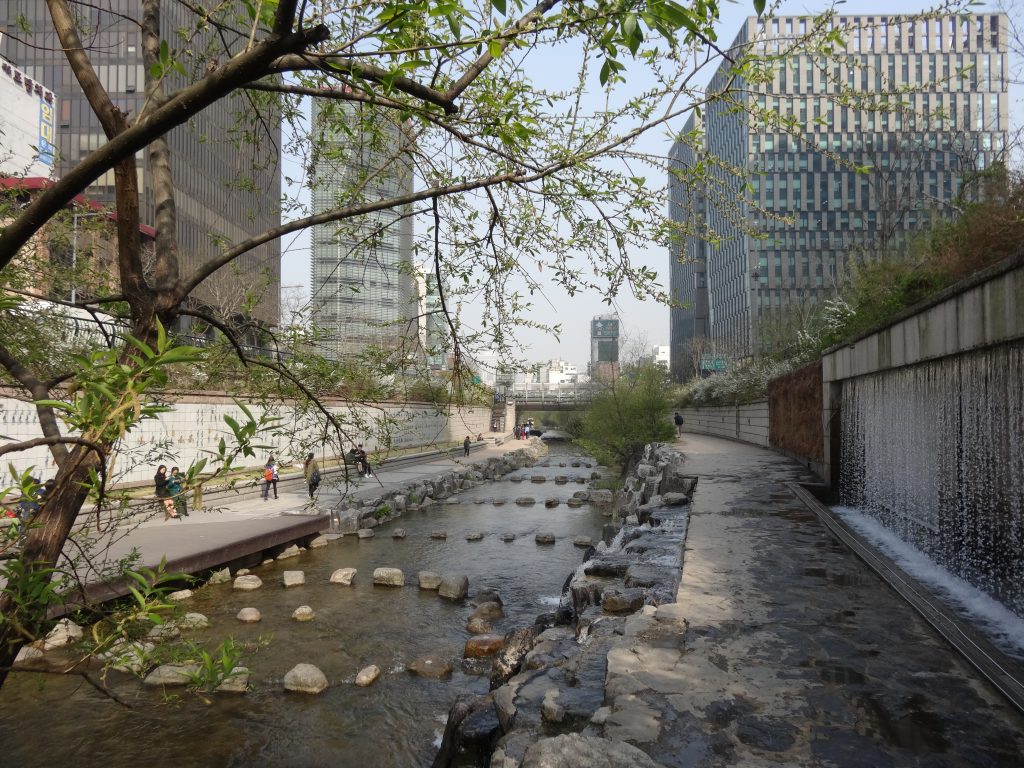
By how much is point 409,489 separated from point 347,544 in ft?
19.6

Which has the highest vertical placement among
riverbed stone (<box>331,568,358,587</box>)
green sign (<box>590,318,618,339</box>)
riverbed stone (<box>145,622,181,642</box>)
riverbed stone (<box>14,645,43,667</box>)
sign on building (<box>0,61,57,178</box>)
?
green sign (<box>590,318,618,339</box>)

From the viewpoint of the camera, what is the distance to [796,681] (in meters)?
→ 4.46

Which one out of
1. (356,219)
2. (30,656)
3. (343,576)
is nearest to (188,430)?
(343,576)

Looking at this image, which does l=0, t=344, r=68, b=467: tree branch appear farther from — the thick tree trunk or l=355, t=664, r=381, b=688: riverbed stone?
l=355, t=664, r=381, b=688: riverbed stone

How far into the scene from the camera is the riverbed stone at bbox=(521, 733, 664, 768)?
349 centimetres

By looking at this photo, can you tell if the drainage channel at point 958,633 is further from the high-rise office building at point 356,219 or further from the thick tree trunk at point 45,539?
the thick tree trunk at point 45,539

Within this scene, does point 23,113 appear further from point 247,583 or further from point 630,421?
point 630,421

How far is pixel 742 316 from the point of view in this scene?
7894cm

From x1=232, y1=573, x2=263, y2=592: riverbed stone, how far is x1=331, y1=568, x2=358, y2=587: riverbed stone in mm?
1326

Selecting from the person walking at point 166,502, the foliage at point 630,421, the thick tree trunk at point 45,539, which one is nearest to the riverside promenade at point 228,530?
the person walking at point 166,502

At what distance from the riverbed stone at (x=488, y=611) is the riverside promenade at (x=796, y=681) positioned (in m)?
4.69

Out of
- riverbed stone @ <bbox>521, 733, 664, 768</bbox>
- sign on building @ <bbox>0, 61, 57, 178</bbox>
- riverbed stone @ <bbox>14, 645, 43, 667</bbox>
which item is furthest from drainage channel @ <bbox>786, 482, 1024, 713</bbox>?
sign on building @ <bbox>0, 61, 57, 178</bbox>

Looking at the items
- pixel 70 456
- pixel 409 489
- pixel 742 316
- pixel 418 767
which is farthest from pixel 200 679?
pixel 742 316

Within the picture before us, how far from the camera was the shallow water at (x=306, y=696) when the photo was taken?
7105mm
